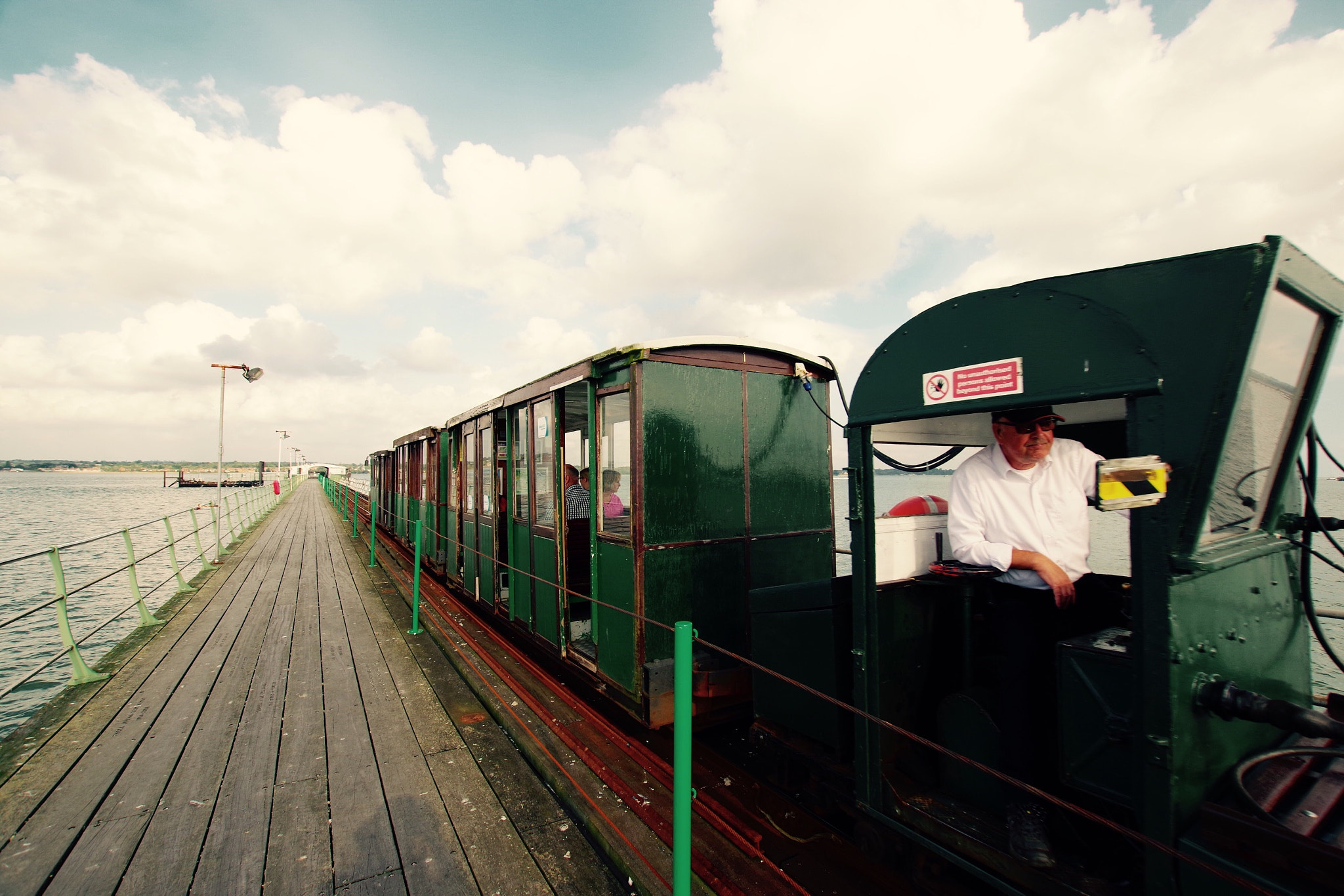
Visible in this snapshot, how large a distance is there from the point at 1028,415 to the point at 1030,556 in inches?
22.5

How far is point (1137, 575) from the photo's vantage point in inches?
72.7

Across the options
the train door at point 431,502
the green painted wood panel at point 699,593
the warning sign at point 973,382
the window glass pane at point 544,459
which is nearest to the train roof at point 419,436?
the train door at point 431,502

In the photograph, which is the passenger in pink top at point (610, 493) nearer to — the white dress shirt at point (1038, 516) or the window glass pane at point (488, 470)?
the window glass pane at point (488, 470)

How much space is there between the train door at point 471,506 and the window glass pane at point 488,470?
20cm

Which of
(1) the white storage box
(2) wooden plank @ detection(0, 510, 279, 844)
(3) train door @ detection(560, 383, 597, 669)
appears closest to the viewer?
(1) the white storage box

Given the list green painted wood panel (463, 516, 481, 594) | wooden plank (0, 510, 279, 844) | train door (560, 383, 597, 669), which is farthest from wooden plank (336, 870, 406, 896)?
green painted wood panel (463, 516, 481, 594)

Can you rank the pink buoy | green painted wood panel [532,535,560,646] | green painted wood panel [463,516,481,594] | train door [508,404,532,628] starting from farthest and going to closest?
green painted wood panel [463,516,481,594] → train door [508,404,532,628] → green painted wood panel [532,535,560,646] → the pink buoy

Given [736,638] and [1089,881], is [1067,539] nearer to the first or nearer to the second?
[1089,881]

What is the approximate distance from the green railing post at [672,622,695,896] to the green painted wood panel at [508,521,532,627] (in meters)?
4.22

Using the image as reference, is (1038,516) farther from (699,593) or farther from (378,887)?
(378,887)

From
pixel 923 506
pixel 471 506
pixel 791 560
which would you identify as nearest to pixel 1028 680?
pixel 923 506

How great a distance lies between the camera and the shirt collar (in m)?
2.40

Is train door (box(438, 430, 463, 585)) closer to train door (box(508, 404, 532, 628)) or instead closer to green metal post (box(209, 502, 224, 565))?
train door (box(508, 404, 532, 628))

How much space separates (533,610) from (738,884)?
13.7ft
